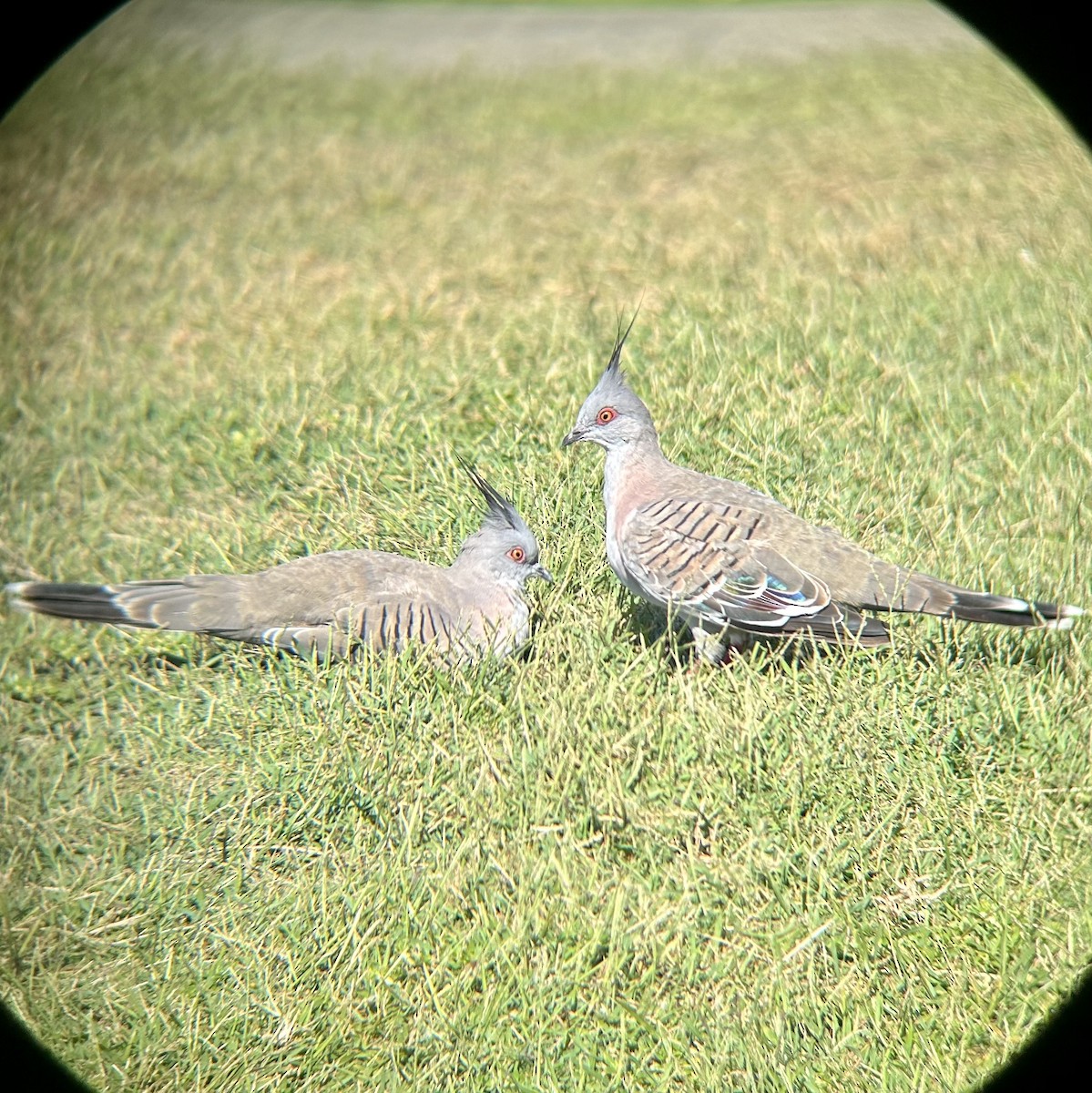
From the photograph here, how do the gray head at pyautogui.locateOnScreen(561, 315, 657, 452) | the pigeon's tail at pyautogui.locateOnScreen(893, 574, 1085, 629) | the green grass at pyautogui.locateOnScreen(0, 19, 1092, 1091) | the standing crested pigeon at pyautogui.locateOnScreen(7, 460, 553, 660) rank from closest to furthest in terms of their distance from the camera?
the green grass at pyautogui.locateOnScreen(0, 19, 1092, 1091) < the pigeon's tail at pyautogui.locateOnScreen(893, 574, 1085, 629) < the standing crested pigeon at pyautogui.locateOnScreen(7, 460, 553, 660) < the gray head at pyautogui.locateOnScreen(561, 315, 657, 452)

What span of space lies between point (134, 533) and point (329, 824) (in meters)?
2.00

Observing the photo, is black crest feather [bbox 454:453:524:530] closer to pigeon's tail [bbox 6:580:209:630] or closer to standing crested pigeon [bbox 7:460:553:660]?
standing crested pigeon [bbox 7:460:553:660]

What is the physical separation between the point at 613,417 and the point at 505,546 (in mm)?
595

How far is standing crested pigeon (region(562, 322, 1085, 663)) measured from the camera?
133 inches

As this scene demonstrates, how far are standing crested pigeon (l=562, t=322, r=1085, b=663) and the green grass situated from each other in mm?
118

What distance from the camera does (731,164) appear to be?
7.91 meters

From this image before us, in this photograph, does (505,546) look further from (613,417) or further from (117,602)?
(117,602)

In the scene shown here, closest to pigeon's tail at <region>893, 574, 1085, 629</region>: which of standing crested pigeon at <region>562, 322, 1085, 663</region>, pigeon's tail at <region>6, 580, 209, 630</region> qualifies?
standing crested pigeon at <region>562, 322, 1085, 663</region>

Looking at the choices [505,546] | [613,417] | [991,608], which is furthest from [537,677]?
[991,608]

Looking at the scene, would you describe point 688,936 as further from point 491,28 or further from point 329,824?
point 491,28

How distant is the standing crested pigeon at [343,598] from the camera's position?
11.4 feet

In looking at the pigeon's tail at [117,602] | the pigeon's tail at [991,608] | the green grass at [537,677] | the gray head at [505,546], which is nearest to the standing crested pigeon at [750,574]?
the pigeon's tail at [991,608]

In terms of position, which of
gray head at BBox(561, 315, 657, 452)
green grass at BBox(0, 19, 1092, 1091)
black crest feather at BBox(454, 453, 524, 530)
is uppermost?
gray head at BBox(561, 315, 657, 452)

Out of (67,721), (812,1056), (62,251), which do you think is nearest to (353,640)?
(67,721)
